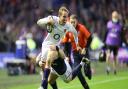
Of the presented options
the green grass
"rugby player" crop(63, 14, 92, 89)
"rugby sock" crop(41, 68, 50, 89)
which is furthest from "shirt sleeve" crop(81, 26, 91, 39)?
"rugby sock" crop(41, 68, 50, 89)

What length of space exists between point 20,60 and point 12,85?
313 inches

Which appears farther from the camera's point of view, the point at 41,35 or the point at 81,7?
the point at 81,7

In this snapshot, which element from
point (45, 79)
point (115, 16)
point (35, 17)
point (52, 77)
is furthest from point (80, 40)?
point (35, 17)

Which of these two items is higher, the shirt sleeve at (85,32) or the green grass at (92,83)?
the shirt sleeve at (85,32)

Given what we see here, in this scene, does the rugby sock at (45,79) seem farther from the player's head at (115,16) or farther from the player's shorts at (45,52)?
the player's head at (115,16)

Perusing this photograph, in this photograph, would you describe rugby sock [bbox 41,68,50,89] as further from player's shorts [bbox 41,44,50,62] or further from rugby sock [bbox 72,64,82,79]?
rugby sock [bbox 72,64,82,79]

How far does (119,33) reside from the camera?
27.5 m

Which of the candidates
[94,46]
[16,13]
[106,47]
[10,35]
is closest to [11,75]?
[106,47]

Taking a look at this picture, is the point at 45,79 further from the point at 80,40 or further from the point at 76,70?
the point at 80,40

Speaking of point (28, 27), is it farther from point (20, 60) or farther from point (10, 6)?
point (20, 60)

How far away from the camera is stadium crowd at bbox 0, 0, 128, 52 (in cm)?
3975

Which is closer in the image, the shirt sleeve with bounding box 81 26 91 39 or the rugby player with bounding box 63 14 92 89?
the rugby player with bounding box 63 14 92 89

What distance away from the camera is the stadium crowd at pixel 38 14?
39.8 metres

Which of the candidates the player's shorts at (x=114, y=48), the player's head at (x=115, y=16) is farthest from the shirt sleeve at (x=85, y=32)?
the player's shorts at (x=114, y=48)
